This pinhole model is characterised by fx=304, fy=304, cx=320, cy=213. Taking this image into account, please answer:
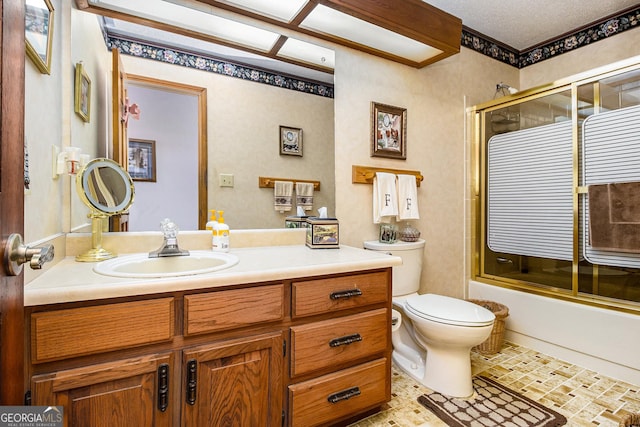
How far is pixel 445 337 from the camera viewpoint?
5.00 feet

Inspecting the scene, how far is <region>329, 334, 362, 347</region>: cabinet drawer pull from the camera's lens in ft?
3.99

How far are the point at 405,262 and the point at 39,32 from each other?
6.35 feet

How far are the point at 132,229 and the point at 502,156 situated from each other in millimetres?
2553

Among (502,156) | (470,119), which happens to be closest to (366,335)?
(502,156)

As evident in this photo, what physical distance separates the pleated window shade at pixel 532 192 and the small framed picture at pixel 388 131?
86cm

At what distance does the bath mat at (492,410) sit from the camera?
1400 millimetres

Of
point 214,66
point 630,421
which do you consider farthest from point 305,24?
point 630,421

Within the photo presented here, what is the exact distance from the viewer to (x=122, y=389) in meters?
0.88

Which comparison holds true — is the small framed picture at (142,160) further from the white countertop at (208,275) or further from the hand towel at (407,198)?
the hand towel at (407,198)

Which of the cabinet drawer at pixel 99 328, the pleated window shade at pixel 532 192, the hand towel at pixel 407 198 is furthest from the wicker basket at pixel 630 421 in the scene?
the cabinet drawer at pixel 99 328

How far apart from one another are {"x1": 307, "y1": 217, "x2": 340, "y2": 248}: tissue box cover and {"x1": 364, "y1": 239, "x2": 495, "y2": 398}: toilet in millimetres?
383

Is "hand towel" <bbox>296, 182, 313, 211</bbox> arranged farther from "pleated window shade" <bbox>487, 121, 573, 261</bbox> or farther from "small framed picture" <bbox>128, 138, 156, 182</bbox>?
"pleated window shade" <bbox>487, 121, 573, 261</bbox>

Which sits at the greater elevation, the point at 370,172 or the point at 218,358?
the point at 370,172

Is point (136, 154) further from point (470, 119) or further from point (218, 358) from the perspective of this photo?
point (470, 119)
